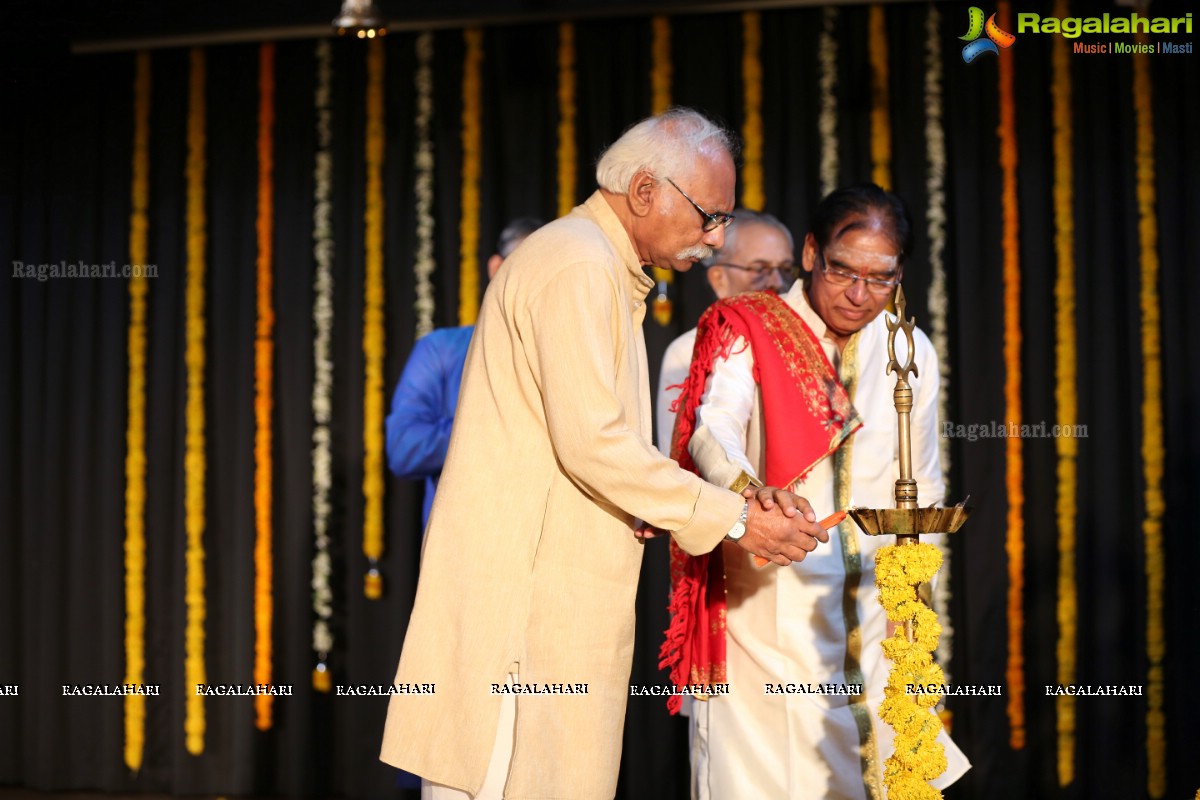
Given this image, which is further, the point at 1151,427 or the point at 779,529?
the point at 1151,427

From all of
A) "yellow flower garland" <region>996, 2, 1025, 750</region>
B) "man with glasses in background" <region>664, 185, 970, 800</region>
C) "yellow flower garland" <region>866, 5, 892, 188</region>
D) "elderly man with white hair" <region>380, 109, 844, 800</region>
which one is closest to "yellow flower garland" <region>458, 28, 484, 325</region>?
"yellow flower garland" <region>866, 5, 892, 188</region>

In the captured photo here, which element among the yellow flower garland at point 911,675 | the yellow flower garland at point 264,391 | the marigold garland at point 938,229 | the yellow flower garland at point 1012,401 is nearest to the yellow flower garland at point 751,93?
the marigold garland at point 938,229

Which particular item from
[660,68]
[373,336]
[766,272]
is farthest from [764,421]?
[373,336]

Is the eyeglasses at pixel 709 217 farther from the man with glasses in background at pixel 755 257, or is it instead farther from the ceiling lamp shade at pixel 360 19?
the ceiling lamp shade at pixel 360 19

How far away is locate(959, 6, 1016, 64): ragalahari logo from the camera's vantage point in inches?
184

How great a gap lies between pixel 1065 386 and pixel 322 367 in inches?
113

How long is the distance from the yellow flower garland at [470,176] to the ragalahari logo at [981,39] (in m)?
1.89

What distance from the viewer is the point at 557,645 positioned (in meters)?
2.16

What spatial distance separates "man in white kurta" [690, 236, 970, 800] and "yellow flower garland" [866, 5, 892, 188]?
7.17 feet

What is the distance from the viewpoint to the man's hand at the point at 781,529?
7.26 feet

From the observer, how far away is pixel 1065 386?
4566mm

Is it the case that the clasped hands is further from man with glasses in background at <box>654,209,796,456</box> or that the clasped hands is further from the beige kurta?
man with glasses in background at <box>654,209,796,456</box>

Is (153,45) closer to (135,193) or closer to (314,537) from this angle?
(135,193)

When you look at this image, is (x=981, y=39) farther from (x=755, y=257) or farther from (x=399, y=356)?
(x=399, y=356)
